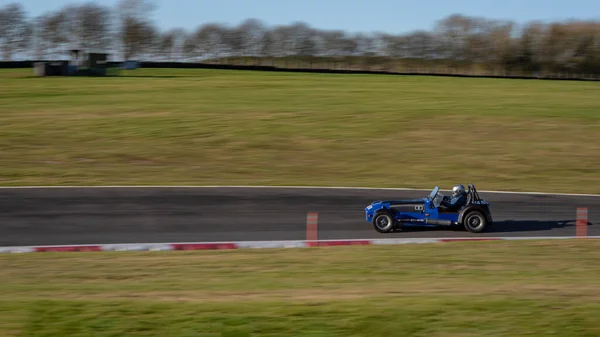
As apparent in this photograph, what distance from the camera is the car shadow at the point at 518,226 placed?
1584cm

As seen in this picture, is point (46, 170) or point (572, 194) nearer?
point (572, 194)

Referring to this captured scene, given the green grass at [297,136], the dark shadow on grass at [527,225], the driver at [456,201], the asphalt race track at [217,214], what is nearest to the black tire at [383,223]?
the asphalt race track at [217,214]

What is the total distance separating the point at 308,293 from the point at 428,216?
760 centimetres

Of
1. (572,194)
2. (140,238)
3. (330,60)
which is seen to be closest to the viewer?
(140,238)

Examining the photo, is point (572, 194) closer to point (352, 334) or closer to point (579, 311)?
point (579, 311)

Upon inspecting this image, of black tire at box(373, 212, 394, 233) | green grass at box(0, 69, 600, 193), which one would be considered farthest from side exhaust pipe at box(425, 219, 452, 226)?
green grass at box(0, 69, 600, 193)

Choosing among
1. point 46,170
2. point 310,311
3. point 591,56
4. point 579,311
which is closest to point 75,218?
point 46,170

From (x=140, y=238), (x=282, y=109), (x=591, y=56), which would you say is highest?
(x=591, y=56)

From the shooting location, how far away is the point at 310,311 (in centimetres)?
706

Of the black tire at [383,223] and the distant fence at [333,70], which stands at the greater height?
the distant fence at [333,70]

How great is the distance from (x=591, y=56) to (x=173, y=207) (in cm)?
6370

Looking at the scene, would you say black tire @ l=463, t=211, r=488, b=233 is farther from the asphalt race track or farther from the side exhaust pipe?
the side exhaust pipe

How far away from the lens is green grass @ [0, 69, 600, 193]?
2259 cm

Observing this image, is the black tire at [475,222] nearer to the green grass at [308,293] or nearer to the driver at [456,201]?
the driver at [456,201]
